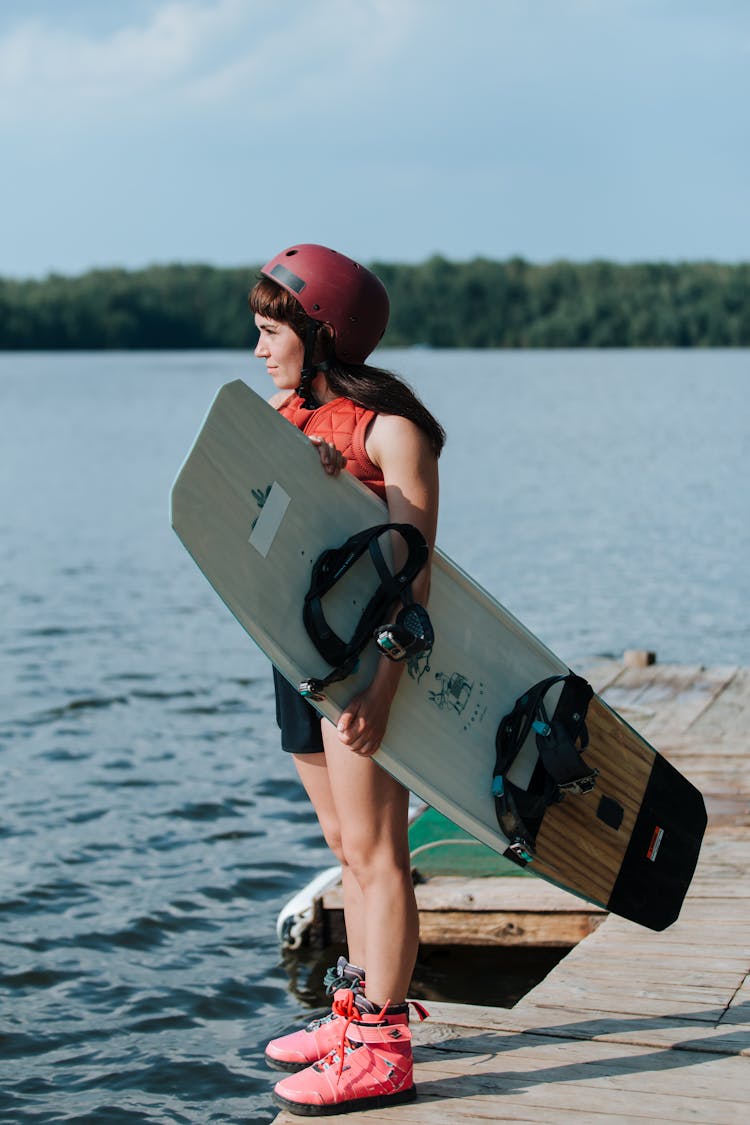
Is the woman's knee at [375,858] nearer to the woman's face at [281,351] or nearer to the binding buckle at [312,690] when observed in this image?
the binding buckle at [312,690]

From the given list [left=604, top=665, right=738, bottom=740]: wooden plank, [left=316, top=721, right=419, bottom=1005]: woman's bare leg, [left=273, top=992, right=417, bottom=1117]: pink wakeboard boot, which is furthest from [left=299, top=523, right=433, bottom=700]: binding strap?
[left=604, top=665, right=738, bottom=740]: wooden plank

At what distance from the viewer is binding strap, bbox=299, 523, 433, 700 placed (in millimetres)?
3279

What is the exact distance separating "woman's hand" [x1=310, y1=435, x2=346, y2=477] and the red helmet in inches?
9.0

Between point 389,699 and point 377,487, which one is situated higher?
point 377,487

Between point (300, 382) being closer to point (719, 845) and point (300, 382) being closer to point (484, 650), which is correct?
point (484, 650)

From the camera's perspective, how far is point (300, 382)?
3.50 m

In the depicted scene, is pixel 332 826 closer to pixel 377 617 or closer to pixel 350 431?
pixel 377 617

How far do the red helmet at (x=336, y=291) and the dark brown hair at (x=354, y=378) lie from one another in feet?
0.08

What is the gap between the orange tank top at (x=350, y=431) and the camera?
11.3 feet

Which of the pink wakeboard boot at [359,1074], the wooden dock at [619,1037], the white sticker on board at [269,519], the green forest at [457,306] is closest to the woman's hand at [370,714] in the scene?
the white sticker on board at [269,519]

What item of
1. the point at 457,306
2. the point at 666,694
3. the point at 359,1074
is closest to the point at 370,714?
the point at 359,1074

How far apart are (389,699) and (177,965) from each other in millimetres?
3875

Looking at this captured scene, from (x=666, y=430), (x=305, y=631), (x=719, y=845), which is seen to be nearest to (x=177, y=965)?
(x=719, y=845)

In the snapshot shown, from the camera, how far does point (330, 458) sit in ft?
11.1
